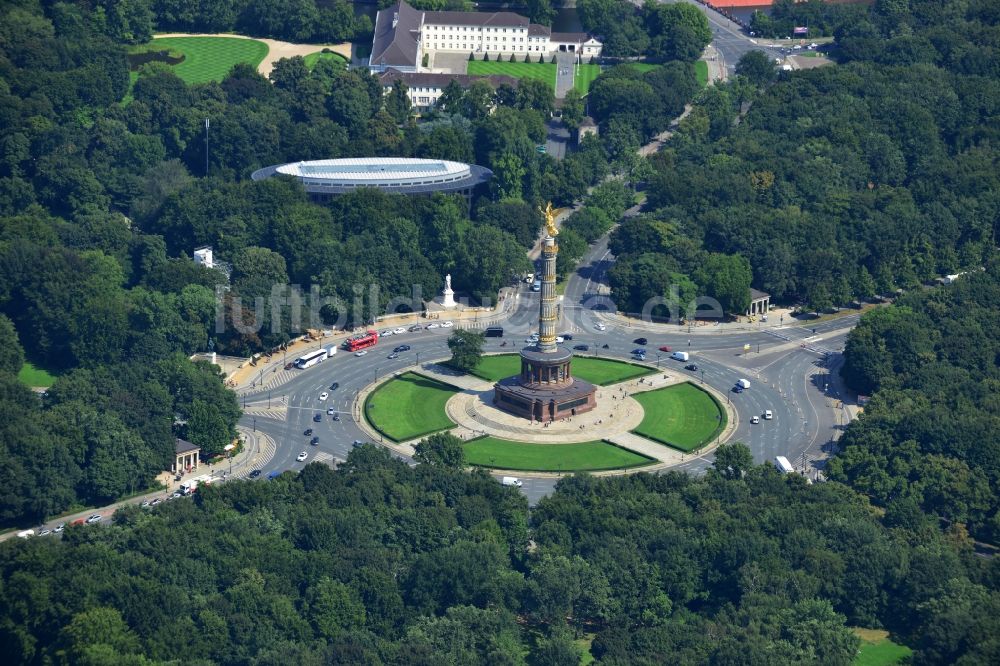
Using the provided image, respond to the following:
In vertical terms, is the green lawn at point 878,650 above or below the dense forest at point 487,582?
below

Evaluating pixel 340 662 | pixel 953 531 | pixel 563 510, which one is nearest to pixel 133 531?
pixel 340 662

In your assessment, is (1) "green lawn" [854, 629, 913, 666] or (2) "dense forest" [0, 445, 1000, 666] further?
(1) "green lawn" [854, 629, 913, 666]

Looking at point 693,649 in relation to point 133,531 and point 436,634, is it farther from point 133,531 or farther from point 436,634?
point 133,531

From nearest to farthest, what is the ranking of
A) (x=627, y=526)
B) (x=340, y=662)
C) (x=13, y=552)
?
(x=340, y=662) < (x=13, y=552) < (x=627, y=526)

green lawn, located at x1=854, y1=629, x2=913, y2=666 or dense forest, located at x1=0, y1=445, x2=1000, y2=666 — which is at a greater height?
dense forest, located at x1=0, y1=445, x2=1000, y2=666

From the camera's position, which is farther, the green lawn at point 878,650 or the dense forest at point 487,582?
the green lawn at point 878,650
